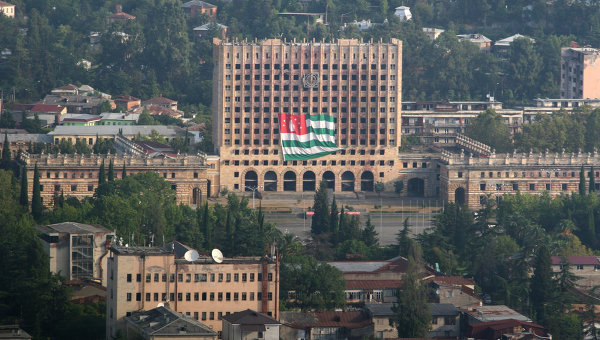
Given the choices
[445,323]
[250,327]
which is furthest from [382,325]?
[250,327]

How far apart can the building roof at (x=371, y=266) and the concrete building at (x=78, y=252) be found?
70.9 ft

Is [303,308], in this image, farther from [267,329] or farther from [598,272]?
[598,272]

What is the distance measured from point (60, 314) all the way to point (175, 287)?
425 inches

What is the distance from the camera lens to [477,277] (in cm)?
18138

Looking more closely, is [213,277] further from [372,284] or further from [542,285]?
[542,285]

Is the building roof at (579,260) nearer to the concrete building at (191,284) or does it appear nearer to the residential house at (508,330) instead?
the residential house at (508,330)

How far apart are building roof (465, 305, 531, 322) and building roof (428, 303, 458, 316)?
1.28 meters

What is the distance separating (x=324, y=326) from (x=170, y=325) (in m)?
18.1

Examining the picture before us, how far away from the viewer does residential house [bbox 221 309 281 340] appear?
491 ft

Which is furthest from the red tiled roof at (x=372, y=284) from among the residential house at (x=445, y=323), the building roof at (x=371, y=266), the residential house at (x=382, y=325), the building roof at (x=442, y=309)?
the residential house at (x=382, y=325)

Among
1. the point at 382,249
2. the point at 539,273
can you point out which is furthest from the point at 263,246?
the point at 539,273

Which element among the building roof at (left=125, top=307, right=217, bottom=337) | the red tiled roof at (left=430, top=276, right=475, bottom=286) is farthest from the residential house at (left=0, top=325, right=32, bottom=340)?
the red tiled roof at (left=430, top=276, right=475, bottom=286)

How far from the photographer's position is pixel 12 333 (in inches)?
5871

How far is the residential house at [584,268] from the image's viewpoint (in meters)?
181
